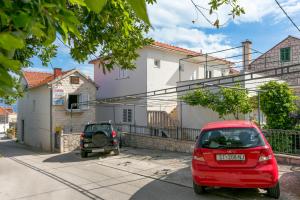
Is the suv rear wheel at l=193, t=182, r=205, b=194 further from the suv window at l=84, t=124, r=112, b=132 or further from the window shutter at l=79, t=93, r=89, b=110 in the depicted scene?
the window shutter at l=79, t=93, r=89, b=110

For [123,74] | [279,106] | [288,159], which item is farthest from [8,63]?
[123,74]

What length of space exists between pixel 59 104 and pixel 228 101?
40.5 feet

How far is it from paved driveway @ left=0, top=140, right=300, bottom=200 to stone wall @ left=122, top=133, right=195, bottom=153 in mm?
1267

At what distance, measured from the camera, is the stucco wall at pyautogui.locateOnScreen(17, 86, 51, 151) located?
21984 mm

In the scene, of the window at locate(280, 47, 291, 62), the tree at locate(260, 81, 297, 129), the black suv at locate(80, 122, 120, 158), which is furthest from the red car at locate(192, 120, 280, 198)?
the window at locate(280, 47, 291, 62)

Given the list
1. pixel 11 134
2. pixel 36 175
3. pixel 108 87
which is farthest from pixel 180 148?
pixel 11 134

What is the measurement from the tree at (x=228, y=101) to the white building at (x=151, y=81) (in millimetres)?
4195

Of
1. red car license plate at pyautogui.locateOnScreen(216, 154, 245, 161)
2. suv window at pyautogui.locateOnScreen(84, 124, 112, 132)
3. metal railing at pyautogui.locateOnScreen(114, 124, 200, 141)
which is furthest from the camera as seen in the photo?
metal railing at pyautogui.locateOnScreen(114, 124, 200, 141)

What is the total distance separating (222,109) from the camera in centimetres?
1488

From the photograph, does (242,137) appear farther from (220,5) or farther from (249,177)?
(220,5)

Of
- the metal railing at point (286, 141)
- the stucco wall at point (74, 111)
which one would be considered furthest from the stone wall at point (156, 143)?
the stucco wall at point (74, 111)

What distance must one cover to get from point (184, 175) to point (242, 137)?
335 centimetres

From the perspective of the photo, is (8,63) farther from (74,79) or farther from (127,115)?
(127,115)

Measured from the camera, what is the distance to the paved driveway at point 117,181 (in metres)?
7.39
